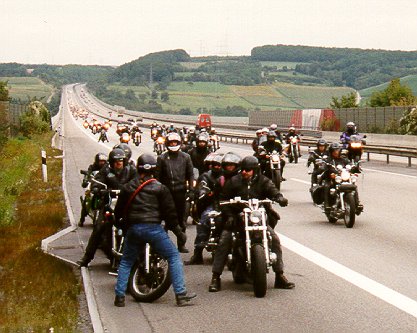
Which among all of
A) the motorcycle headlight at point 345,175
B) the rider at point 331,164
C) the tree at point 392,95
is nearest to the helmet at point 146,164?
the motorcycle headlight at point 345,175

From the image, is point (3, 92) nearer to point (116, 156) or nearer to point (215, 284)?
point (116, 156)

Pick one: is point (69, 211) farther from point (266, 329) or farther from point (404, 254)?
point (266, 329)

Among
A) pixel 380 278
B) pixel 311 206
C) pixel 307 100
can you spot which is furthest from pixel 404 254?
pixel 307 100

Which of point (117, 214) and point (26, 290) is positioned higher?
point (117, 214)

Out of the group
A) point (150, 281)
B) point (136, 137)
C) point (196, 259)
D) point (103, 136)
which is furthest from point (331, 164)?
point (103, 136)

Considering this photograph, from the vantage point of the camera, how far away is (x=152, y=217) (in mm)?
10938

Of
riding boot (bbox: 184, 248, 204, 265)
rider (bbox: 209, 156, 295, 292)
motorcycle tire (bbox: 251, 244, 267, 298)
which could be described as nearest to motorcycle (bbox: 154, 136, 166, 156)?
riding boot (bbox: 184, 248, 204, 265)

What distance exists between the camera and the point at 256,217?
38.1ft

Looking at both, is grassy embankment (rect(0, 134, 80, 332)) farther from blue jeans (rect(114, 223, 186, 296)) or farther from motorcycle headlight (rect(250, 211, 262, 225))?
motorcycle headlight (rect(250, 211, 262, 225))

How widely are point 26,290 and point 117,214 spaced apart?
2106 mm

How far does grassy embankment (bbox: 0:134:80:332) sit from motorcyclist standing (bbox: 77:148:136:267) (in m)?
0.40

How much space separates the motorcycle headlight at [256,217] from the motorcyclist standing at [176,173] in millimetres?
4683

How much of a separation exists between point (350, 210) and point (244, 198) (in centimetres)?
701

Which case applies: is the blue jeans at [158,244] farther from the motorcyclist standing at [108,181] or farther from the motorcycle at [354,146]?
the motorcycle at [354,146]
